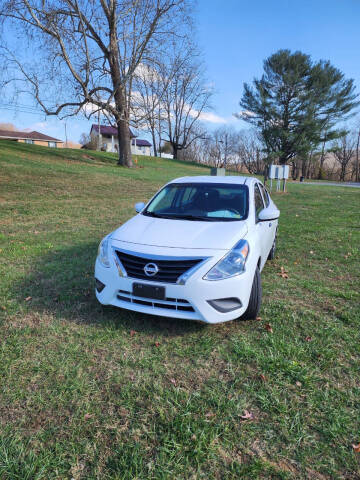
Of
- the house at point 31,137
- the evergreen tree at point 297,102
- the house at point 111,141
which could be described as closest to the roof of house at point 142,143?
the house at point 111,141

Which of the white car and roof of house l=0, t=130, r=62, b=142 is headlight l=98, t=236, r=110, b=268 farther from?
roof of house l=0, t=130, r=62, b=142

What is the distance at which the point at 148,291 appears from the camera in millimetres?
2699

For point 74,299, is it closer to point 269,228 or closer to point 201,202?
point 201,202

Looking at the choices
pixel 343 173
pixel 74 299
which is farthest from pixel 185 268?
pixel 343 173

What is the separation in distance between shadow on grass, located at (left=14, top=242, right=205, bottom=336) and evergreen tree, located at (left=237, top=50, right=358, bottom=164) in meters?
38.5

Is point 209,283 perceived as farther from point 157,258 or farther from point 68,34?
point 68,34

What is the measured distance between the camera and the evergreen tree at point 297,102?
36938mm

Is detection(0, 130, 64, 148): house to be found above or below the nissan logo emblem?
above

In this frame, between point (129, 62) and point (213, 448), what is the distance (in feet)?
66.4

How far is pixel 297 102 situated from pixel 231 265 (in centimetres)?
4191

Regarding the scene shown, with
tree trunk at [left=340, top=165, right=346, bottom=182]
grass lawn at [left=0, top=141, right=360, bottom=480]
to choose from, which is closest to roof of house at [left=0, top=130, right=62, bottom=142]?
tree trunk at [left=340, top=165, right=346, bottom=182]

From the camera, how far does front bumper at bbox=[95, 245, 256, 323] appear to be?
8.54 ft

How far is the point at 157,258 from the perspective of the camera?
2693 millimetres

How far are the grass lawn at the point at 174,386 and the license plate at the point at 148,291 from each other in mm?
469
